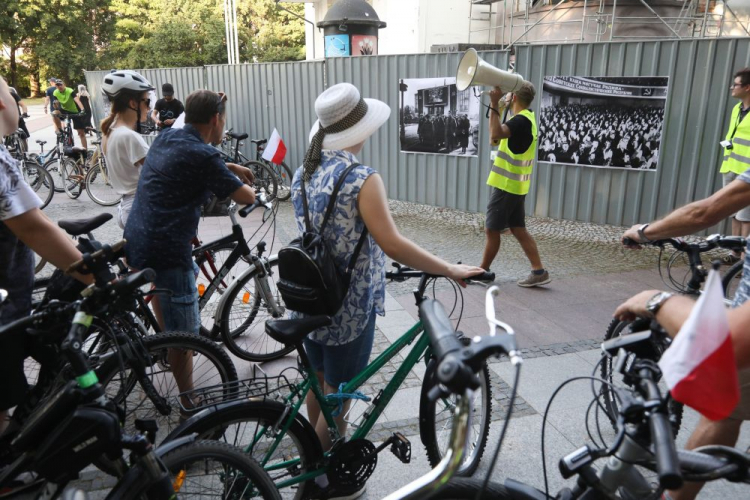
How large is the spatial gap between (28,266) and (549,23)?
15.9 metres

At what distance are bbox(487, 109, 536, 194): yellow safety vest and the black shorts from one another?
0.21ft

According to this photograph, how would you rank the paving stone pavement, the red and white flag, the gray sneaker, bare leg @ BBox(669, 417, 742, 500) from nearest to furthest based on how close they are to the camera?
bare leg @ BBox(669, 417, 742, 500) → the paving stone pavement → the red and white flag → the gray sneaker

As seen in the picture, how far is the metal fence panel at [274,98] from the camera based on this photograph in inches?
420

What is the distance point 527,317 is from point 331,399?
2.91m

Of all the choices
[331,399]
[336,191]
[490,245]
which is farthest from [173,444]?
[490,245]

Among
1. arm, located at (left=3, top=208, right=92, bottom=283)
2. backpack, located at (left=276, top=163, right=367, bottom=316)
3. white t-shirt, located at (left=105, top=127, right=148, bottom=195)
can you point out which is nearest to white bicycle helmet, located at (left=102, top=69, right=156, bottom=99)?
white t-shirt, located at (left=105, top=127, right=148, bottom=195)

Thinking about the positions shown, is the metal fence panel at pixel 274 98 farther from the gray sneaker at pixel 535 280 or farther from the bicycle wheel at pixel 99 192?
the gray sneaker at pixel 535 280

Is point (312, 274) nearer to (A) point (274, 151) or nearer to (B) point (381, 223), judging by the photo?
(B) point (381, 223)

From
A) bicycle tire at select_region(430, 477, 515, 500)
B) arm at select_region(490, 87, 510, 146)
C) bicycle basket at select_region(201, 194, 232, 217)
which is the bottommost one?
bicycle tire at select_region(430, 477, 515, 500)

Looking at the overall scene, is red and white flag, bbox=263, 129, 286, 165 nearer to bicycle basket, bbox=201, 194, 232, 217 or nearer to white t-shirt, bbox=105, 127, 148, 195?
bicycle basket, bbox=201, 194, 232, 217

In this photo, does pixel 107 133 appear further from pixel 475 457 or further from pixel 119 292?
pixel 475 457

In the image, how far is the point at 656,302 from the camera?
180 centimetres

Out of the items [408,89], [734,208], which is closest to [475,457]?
[734,208]

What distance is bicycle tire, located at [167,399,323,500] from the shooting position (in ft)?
7.51
